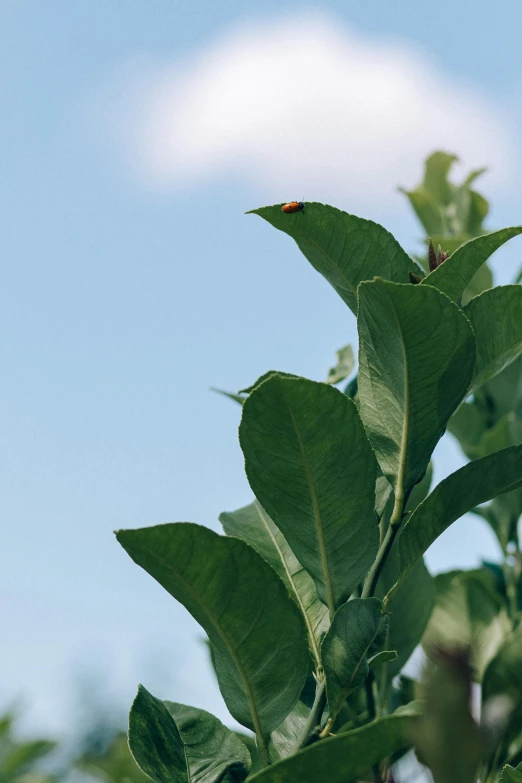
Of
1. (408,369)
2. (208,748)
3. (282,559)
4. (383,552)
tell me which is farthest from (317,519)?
(208,748)

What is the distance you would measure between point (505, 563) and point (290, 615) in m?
2.13

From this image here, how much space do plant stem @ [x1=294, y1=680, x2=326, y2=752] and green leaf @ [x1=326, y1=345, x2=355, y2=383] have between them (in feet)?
3.04

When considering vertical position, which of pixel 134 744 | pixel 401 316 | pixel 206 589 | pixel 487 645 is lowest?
pixel 487 645

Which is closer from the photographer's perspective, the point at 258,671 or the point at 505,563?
the point at 258,671

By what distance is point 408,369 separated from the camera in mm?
1593

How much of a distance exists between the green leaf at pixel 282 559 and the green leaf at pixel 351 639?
7.7 inches

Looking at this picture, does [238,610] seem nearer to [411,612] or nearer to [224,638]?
[224,638]

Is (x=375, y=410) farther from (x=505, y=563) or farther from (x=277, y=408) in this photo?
(x=505, y=563)

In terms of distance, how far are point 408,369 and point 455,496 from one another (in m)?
0.25

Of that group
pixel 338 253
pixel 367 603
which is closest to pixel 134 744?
pixel 367 603

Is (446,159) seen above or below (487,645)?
above

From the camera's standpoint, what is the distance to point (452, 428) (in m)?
3.51

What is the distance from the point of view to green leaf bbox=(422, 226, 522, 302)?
1.67 meters

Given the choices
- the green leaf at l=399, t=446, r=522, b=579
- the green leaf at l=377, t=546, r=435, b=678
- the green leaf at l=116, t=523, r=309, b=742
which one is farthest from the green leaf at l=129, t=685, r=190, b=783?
the green leaf at l=377, t=546, r=435, b=678
